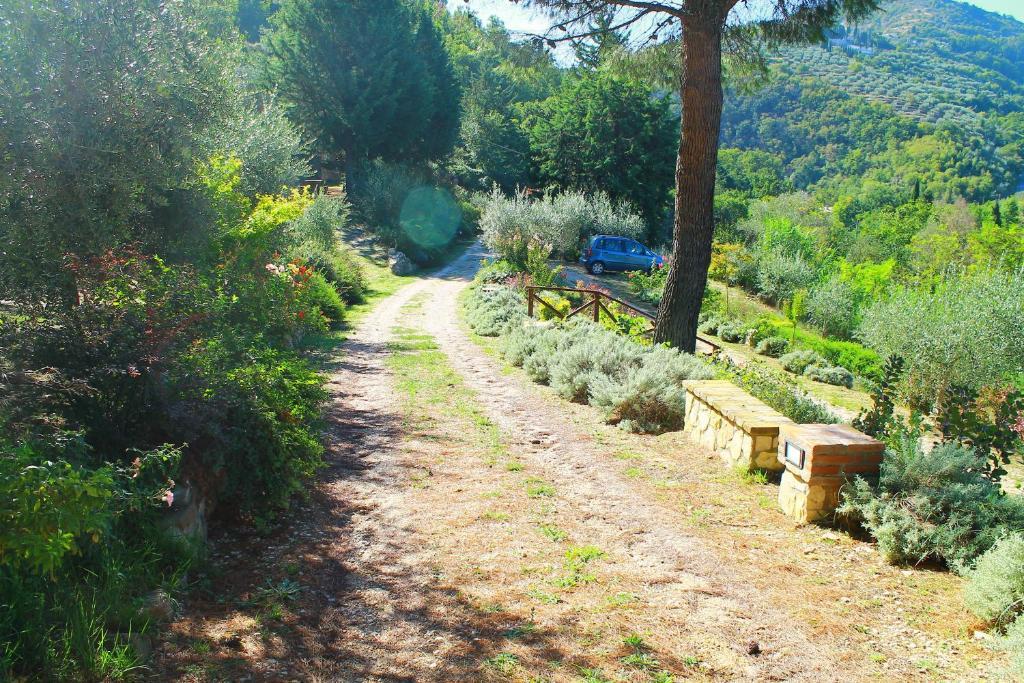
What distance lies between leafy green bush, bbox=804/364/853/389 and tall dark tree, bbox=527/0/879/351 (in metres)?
7.00

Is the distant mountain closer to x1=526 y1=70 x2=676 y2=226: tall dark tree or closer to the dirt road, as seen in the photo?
x1=526 y1=70 x2=676 y2=226: tall dark tree

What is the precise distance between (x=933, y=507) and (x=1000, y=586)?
2.58ft

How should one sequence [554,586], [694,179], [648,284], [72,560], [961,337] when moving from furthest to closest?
[648,284] → [961,337] → [694,179] → [554,586] → [72,560]

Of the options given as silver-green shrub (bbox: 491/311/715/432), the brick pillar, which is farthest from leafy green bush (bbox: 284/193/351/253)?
the brick pillar

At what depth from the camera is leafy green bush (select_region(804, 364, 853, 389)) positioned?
47.3ft

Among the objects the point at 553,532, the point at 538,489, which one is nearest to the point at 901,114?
the point at 538,489

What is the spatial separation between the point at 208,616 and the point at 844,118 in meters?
92.1

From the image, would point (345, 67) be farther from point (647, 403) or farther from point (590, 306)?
point (647, 403)

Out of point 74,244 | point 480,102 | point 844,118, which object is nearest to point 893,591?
point 74,244

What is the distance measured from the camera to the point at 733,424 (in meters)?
5.54

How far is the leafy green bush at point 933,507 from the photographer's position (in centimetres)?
380

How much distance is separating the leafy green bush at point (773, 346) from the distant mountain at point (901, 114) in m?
38.1

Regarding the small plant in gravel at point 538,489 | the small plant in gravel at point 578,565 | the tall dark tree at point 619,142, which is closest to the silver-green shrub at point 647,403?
the small plant in gravel at point 538,489

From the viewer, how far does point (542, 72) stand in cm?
991
